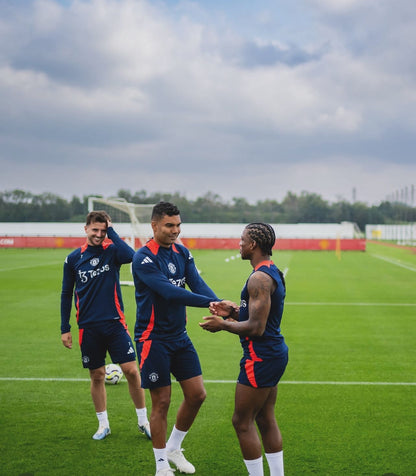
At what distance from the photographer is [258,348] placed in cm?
419

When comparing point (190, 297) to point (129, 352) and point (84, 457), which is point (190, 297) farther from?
point (84, 457)

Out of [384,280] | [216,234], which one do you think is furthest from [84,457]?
[216,234]

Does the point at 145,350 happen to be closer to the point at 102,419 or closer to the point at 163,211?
the point at 163,211

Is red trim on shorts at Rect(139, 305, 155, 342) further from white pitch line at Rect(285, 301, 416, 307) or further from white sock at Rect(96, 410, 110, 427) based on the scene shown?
white pitch line at Rect(285, 301, 416, 307)

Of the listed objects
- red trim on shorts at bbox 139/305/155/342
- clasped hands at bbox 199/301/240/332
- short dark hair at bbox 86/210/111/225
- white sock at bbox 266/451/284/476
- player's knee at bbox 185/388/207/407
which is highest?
short dark hair at bbox 86/210/111/225

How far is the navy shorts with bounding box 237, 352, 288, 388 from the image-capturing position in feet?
13.6

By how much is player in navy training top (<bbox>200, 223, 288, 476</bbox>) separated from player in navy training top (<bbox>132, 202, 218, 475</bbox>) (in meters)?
0.52

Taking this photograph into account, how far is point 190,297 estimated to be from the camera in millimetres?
4496

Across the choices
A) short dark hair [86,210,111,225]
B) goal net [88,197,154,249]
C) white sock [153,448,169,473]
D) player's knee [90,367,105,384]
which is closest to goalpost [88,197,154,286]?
goal net [88,197,154,249]

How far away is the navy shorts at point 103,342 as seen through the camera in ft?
18.5

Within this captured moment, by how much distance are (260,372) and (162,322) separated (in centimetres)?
102

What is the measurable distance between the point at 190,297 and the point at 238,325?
0.56 metres

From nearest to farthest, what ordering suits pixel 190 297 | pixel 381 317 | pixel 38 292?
pixel 190 297
pixel 381 317
pixel 38 292

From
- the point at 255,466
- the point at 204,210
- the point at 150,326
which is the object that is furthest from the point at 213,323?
the point at 204,210
